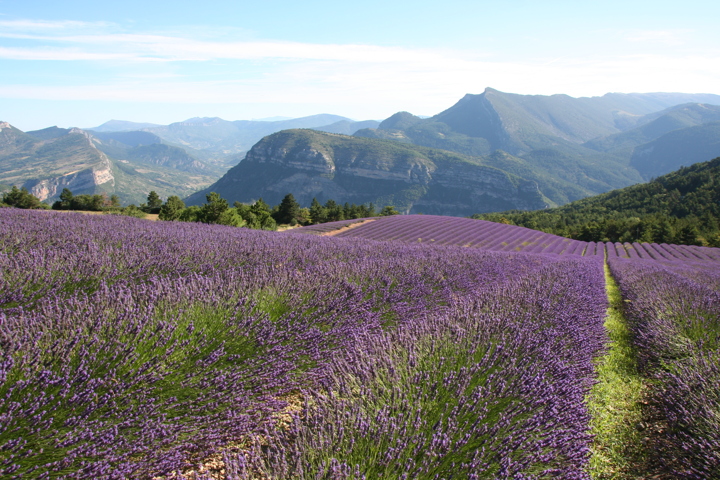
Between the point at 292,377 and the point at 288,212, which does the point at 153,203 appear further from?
the point at 292,377

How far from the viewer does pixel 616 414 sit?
3441 millimetres

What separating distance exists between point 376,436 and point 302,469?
45 cm

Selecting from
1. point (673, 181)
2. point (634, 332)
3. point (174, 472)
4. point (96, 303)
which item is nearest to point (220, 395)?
point (174, 472)

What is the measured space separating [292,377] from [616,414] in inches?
126

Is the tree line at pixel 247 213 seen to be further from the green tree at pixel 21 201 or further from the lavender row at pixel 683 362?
the lavender row at pixel 683 362

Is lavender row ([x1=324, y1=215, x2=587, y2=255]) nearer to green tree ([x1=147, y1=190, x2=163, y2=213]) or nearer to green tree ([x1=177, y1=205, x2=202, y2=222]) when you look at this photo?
green tree ([x1=177, y1=205, x2=202, y2=222])

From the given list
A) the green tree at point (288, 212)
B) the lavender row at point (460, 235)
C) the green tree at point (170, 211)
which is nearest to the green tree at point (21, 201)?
the green tree at point (170, 211)

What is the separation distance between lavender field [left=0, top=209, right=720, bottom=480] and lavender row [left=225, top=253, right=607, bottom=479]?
15 mm

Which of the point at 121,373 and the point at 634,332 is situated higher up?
the point at 121,373

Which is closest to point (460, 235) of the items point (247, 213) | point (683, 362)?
point (247, 213)

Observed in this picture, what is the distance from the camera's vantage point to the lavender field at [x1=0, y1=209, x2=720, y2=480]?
1.83 meters

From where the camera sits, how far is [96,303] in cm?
270

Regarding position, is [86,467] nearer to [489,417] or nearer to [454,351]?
[489,417]

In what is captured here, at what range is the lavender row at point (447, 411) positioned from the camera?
71.6 inches
